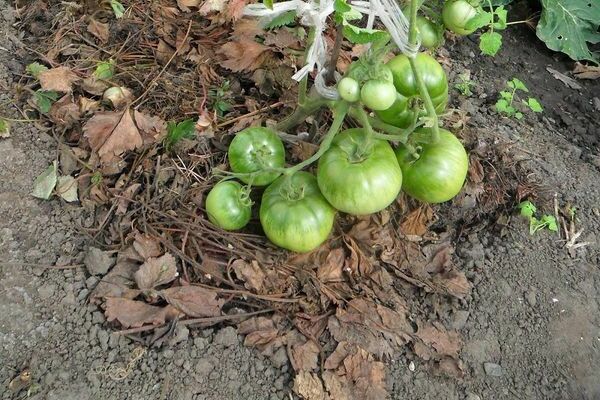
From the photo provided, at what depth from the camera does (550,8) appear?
353 centimetres

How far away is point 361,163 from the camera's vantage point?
207 cm

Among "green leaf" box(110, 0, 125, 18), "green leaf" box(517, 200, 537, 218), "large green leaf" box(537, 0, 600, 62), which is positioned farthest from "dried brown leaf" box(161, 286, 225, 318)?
"large green leaf" box(537, 0, 600, 62)

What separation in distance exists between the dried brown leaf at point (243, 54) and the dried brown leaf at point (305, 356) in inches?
51.2

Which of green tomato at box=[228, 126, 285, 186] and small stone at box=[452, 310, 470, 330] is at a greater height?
green tomato at box=[228, 126, 285, 186]

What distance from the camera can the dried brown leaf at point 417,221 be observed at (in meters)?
2.50

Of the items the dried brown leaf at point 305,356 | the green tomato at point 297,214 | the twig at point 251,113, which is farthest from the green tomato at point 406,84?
the dried brown leaf at point 305,356

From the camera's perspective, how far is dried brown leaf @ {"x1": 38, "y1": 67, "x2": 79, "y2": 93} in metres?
2.61

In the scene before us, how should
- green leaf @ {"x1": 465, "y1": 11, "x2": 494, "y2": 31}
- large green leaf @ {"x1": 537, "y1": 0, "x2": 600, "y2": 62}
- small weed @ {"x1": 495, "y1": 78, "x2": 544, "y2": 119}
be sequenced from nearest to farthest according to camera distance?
green leaf @ {"x1": 465, "y1": 11, "x2": 494, "y2": 31} < small weed @ {"x1": 495, "y1": 78, "x2": 544, "y2": 119} < large green leaf @ {"x1": 537, "y1": 0, "x2": 600, "y2": 62}

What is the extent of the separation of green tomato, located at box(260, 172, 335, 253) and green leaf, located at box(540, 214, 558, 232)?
1.01 metres

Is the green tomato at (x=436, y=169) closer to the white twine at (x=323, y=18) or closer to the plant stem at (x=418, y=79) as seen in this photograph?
the plant stem at (x=418, y=79)

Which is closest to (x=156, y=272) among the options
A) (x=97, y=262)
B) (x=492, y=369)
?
(x=97, y=262)

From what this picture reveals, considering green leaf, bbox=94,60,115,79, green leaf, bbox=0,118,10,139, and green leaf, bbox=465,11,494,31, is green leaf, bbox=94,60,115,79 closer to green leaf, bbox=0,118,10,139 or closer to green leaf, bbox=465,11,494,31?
green leaf, bbox=0,118,10,139

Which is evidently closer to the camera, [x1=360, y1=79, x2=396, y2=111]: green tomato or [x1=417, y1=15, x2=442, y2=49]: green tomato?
[x1=360, y1=79, x2=396, y2=111]: green tomato

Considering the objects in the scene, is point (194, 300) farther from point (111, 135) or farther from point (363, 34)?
point (363, 34)
